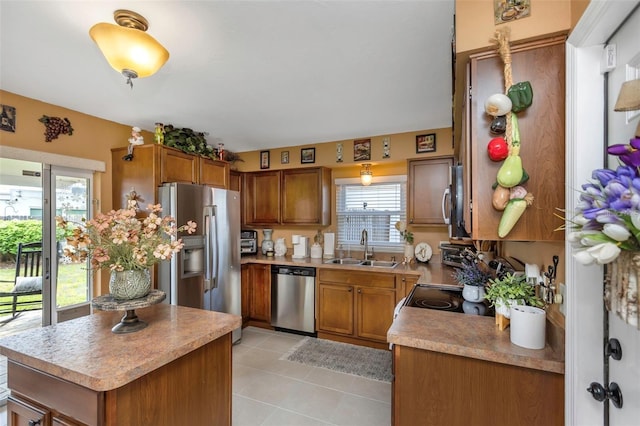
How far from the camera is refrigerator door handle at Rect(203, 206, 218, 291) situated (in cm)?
317

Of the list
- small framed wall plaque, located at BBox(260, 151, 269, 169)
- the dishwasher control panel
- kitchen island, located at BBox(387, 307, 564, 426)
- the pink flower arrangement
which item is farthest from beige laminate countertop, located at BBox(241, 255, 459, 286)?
the pink flower arrangement

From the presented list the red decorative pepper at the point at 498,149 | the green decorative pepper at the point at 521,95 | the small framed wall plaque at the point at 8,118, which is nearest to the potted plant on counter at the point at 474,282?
the red decorative pepper at the point at 498,149

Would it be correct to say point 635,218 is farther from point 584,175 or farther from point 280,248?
point 280,248

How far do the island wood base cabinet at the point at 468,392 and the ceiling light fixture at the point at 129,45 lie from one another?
1.97 metres

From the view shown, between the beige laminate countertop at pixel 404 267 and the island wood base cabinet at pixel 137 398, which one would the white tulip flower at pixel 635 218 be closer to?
the island wood base cabinet at pixel 137 398

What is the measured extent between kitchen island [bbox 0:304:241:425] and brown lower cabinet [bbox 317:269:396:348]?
1.96m

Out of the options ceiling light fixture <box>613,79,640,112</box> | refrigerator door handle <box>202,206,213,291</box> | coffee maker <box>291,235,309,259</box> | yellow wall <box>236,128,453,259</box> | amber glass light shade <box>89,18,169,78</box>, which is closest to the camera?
ceiling light fixture <box>613,79,640,112</box>

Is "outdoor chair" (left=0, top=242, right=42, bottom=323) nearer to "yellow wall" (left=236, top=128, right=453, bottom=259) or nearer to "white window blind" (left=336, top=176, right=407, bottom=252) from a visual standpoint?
"yellow wall" (left=236, top=128, right=453, bottom=259)

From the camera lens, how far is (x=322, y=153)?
13.2 ft

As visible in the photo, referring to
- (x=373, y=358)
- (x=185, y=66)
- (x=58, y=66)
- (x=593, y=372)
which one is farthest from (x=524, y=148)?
(x=58, y=66)

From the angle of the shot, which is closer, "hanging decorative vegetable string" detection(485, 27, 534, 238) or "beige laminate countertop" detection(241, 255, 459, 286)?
"hanging decorative vegetable string" detection(485, 27, 534, 238)

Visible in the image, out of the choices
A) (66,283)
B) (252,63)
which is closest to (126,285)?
(252,63)

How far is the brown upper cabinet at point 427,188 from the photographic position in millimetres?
3328

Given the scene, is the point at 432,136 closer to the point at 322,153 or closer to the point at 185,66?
the point at 322,153
